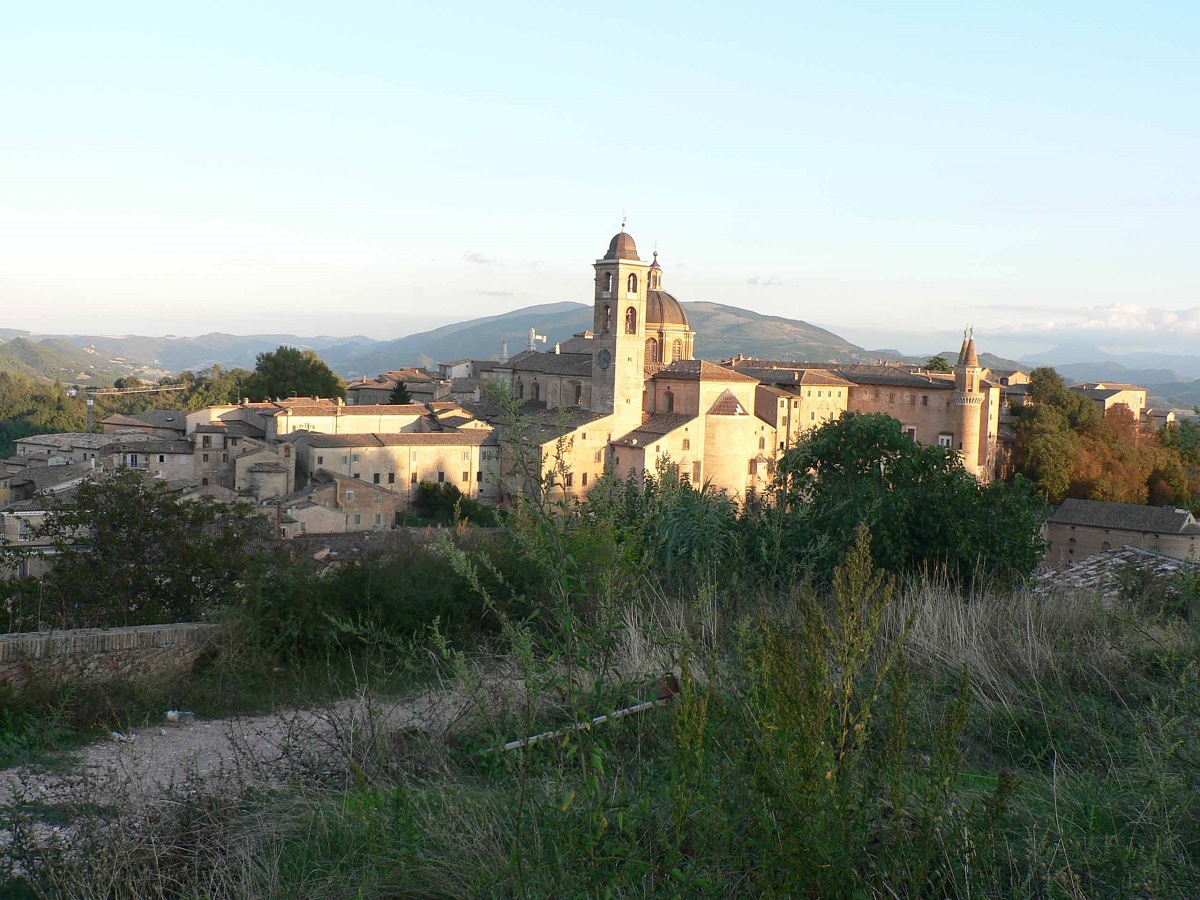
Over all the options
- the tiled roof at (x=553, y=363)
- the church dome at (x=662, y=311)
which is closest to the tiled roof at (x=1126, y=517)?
the tiled roof at (x=553, y=363)

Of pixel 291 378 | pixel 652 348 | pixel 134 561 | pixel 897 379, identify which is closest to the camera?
pixel 134 561

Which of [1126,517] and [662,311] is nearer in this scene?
[1126,517]

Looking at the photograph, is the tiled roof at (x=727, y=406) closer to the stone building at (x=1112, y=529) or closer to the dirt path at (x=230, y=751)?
the stone building at (x=1112, y=529)

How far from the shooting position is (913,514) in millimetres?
10219

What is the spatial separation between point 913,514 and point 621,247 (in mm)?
34632

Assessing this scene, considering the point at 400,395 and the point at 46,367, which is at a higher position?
the point at 400,395

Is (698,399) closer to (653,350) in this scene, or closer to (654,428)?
(654,428)

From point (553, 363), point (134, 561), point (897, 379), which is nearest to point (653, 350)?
point (553, 363)

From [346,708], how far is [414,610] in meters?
2.14

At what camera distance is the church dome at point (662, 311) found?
50.6 meters

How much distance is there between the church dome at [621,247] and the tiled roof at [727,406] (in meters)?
7.38

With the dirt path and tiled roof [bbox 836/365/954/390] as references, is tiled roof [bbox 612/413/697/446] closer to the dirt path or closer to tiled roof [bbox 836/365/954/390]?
tiled roof [bbox 836/365/954/390]

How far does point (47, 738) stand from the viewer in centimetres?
490

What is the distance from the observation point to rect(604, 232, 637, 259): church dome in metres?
43.3
